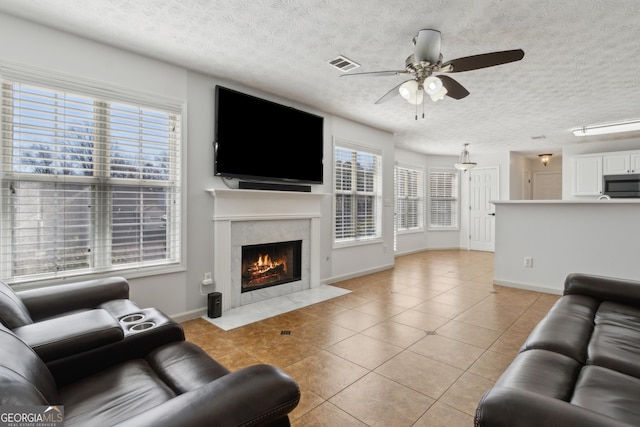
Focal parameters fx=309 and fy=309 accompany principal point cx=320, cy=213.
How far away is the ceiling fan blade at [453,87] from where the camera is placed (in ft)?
8.50

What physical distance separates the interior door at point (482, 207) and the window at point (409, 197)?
1409 mm

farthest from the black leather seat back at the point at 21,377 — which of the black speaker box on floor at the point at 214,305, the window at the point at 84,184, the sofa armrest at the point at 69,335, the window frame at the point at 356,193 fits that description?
the window frame at the point at 356,193

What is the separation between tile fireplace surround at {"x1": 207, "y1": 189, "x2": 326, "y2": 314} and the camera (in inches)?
142

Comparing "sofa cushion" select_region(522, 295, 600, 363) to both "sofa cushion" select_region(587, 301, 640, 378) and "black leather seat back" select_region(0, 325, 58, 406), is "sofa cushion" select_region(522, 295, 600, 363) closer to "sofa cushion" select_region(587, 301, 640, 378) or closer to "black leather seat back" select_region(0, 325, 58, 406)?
"sofa cushion" select_region(587, 301, 640, 378)

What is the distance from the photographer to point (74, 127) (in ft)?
8.87

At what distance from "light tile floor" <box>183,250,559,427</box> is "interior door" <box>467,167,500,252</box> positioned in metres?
4.06

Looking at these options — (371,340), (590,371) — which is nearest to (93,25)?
(371,340)

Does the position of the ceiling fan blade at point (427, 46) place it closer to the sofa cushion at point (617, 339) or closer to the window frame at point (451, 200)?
the sofa cushion at point (617, 339)

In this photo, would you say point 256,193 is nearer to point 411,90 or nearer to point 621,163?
point 411,90

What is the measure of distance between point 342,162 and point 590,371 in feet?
13.8

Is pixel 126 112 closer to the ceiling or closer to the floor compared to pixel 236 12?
closer to the floor

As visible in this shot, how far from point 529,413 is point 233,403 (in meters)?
0.90

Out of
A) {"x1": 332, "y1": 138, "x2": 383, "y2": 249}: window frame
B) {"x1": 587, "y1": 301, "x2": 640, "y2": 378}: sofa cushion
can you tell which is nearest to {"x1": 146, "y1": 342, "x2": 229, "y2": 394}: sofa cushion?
{"x1": 587, "y1": 301, "x2": 640, "y2": 378}: sofa cushion

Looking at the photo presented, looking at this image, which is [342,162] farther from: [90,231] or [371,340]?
[90,231]
